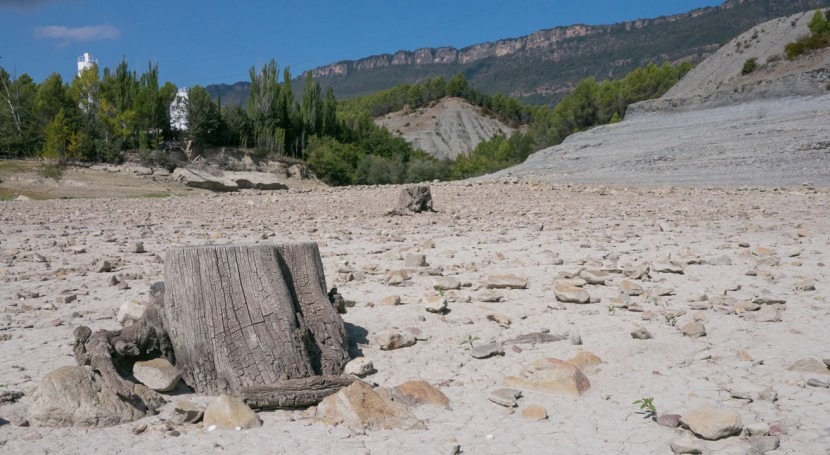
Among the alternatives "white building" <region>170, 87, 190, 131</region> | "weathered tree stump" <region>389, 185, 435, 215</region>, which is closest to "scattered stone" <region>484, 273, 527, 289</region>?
"weathered tree stump" <region>389, 185, 435, 215</region>

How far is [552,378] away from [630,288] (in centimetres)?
218

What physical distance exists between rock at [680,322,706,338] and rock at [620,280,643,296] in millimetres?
975

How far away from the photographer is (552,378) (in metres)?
3.53

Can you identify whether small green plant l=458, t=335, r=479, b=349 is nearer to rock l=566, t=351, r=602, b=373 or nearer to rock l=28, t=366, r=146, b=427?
rock l=566, t=351, r=602, b=373

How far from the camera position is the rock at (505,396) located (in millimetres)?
3314

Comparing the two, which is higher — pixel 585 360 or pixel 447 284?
pixel 447 284

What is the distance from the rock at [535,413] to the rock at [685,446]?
0.60 m

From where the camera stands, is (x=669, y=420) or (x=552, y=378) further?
(x=552, y=378)

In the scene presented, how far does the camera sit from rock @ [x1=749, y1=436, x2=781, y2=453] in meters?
2.74

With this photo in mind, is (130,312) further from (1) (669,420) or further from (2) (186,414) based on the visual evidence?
(1) (669,420)

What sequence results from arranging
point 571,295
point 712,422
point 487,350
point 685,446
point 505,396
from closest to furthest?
point 685,446 < point 712,422 < point 505,396 < point 487,350 < point 571,295

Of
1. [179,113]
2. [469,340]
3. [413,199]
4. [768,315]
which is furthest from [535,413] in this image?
[179,113]

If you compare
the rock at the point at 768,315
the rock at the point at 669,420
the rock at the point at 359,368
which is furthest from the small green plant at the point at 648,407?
the rock at the point at 768,315

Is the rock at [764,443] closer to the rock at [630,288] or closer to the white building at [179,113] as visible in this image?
the rock at [630,288]
